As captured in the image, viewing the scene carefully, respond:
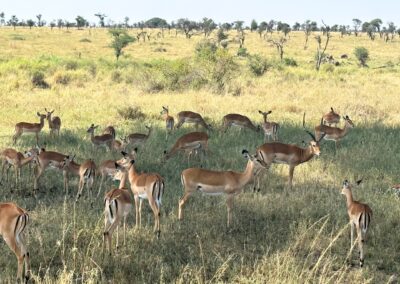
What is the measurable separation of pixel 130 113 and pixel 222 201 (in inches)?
346

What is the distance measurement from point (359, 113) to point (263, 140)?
568 centimetres

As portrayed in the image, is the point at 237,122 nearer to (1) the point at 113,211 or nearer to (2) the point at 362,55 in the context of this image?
(1) the point at 113,211

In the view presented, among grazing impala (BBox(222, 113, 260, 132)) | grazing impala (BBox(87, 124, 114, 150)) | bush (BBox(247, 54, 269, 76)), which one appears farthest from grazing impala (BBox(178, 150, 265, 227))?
bush (BBox(247, 54, 269, 76))

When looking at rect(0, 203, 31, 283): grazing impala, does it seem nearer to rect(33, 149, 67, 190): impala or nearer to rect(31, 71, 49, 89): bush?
rect(33, 149, 67, 190): impala

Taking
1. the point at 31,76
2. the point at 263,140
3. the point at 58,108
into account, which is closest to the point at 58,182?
the point at 263,140

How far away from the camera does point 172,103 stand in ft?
60.1

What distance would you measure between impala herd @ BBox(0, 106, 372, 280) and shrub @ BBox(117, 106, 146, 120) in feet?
10.8

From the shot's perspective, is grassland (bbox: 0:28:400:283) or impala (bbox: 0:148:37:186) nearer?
grassland (bbox: 0:28:400:283)

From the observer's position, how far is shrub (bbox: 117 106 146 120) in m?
15.9

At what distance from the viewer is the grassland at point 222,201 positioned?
5273 mm

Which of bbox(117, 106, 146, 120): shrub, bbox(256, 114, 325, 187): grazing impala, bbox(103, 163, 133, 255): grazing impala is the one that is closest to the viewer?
bbox(103, 163, 133, 255): grazing impala

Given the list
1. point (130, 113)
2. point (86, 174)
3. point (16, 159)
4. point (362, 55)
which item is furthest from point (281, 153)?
point (362, 55)

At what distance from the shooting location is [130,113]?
16.0 m

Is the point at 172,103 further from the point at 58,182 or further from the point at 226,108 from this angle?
the point at 58,182
